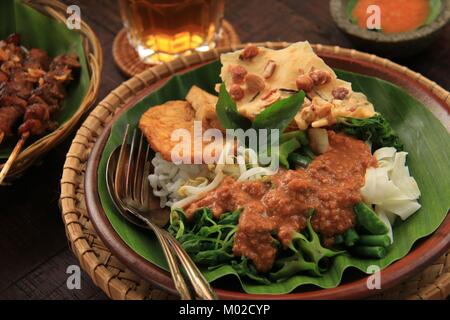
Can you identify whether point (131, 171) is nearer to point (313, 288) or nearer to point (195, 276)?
point (195, 276)

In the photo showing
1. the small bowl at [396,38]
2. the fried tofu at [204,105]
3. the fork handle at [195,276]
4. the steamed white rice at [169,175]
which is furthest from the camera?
the small bowl at [396,38]

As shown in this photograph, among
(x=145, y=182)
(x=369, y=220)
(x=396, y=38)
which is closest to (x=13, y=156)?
(x=145, y=182)

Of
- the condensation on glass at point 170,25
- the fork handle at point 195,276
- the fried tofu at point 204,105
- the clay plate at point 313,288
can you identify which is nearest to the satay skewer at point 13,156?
the clay plate at point 313,288

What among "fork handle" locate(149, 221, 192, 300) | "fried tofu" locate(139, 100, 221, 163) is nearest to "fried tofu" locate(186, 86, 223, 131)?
"fried tofu" locate(139, 100, 221, 163)

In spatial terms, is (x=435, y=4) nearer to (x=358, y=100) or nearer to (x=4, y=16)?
(x=358, y=100)

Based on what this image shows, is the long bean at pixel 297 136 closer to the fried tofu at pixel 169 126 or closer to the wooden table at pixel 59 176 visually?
the fried tofu at pixel 169 126

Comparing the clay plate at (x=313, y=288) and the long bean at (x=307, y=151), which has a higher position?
the long bean at (x=307, y=151)
